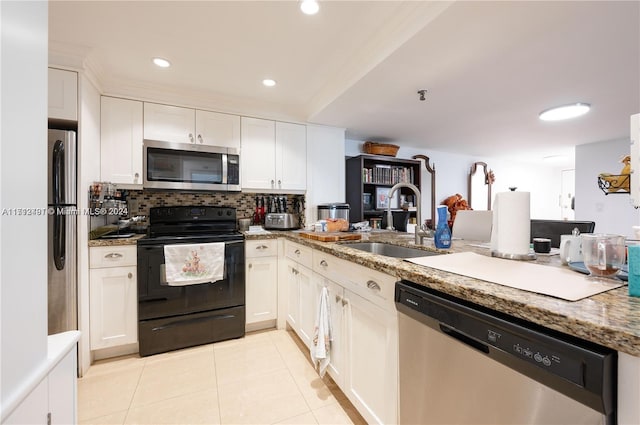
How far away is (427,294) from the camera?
90cm

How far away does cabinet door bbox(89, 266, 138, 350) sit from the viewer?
1968mm

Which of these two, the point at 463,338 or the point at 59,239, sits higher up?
the point at 59,239

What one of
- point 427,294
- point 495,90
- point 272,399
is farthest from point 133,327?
point 495,90

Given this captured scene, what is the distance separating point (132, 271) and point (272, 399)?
1.42 metres

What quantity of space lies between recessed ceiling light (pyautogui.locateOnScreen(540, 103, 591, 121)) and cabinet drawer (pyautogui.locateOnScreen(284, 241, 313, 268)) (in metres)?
2.84

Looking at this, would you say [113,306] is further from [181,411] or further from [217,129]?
[217,129]

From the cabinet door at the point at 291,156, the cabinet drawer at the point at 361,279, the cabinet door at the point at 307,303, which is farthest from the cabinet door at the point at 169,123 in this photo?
the cabinet drawer at the point at 361,279

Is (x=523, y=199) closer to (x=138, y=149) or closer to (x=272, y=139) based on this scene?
(x=272, y=139)

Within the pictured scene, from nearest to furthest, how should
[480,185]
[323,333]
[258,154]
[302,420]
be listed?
[302,420] < [323,333] < [258,154] < [480,185]

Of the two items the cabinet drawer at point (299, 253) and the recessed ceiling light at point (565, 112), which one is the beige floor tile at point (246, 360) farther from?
the recessed ceiling light at point (565, 112)

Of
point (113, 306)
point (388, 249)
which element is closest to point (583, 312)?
point (388, 249)

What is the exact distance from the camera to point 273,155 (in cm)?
285

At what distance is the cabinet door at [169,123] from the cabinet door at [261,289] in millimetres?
1322

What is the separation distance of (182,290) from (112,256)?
56cm
